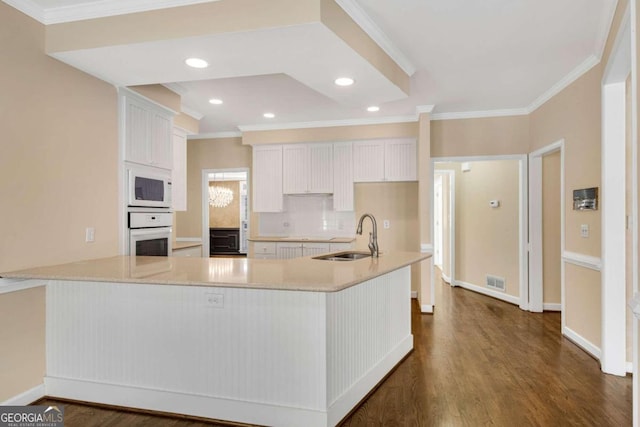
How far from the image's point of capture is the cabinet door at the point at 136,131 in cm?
346

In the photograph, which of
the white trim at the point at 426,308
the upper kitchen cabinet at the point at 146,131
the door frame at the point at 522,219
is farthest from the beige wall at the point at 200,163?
the white trim at the point at 426,308

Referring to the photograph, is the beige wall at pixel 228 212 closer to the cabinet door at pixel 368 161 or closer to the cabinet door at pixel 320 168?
the cabinet door at pixel 320 168

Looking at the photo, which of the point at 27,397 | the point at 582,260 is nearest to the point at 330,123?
the point at 582,260

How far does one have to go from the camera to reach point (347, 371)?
2.52m

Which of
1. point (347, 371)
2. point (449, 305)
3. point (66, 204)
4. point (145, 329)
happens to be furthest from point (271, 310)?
point (449, 305)

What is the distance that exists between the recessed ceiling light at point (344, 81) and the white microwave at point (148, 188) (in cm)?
188

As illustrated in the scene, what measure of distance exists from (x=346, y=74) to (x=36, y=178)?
7.38ft

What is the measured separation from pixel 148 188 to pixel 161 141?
51 centimetres

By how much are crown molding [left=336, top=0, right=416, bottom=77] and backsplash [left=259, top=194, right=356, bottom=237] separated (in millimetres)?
2789

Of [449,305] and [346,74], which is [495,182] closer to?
[449,305]

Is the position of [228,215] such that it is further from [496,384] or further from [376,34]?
[496,384]

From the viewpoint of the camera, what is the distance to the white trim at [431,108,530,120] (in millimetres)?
5188

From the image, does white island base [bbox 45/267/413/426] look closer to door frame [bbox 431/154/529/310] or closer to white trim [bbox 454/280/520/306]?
door frame [bbox 431/154/529/310]

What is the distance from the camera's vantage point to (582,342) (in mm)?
3727
